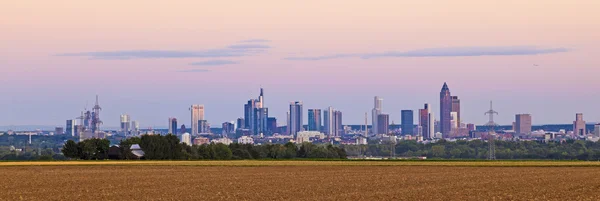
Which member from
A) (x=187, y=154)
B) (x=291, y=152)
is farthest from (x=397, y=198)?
(x=291, y=152)

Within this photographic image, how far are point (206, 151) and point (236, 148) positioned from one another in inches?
474

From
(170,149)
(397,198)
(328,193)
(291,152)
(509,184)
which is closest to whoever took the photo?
(397,198)

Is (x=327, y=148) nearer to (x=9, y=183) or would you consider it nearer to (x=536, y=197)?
(x=9, y=183)

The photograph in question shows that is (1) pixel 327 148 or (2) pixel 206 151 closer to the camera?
Answer: (2) pixel 206 151

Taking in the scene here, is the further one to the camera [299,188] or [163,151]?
[163,151]

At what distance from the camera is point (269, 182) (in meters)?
64.9

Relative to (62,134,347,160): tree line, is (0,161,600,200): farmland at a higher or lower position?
lower

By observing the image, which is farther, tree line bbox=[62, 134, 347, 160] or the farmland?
tree line bbox=[62, 134, 347, 160]

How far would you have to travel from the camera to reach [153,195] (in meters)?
51.1

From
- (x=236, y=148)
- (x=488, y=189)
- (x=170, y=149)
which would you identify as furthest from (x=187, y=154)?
(x=488, y=189)

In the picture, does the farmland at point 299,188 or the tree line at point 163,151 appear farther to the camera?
the tree line at point 163,151

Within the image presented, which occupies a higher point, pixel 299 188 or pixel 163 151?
pixel 163 151

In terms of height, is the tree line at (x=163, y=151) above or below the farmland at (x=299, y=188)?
above

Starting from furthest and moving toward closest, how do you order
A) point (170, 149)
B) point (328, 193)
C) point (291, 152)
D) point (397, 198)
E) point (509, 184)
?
point (291, 152) → point (170, 149) → point (509, 184) → point (328, 193) → point (397, 198)
